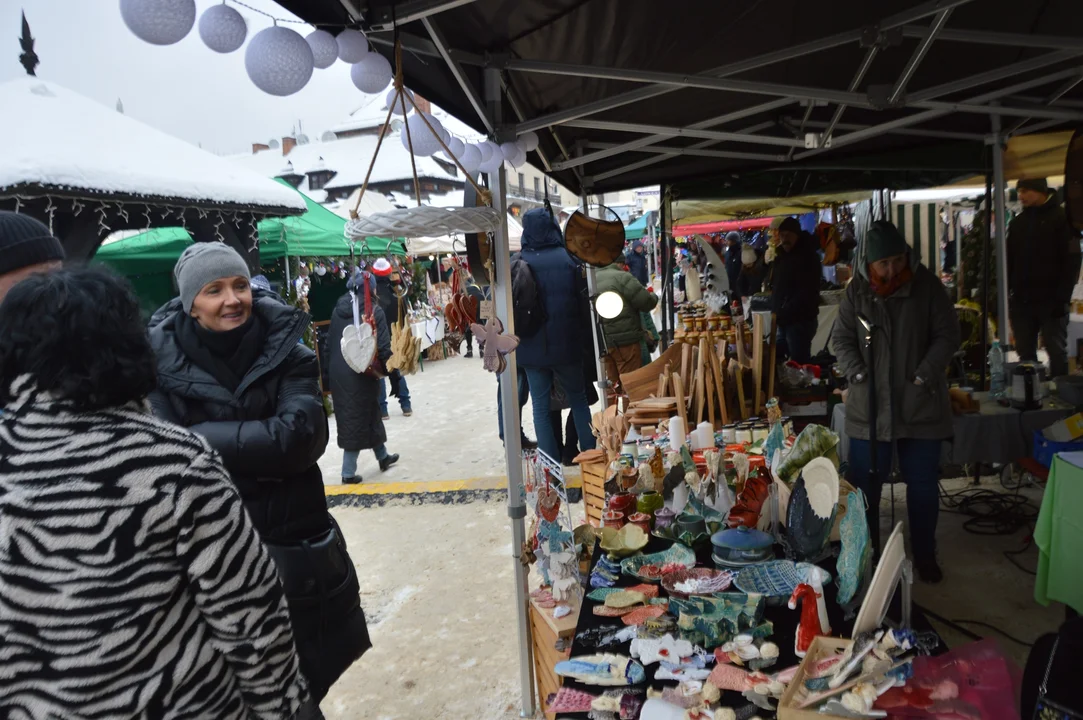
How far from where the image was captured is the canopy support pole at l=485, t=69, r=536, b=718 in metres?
2.37

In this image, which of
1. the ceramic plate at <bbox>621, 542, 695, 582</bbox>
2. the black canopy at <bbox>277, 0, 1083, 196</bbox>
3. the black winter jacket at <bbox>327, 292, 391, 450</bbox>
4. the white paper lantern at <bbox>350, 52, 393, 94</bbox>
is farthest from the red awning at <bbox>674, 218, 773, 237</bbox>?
the white paper lantern at <bbox>350, 52, 393, 94</bbox>

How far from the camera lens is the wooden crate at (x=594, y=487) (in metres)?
3.31

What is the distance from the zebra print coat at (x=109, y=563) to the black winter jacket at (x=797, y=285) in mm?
5911

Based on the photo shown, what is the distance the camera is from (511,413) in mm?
2473

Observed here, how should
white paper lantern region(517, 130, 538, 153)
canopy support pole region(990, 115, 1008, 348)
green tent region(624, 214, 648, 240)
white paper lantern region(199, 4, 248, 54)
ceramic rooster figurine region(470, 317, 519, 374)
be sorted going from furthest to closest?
1. green tent region(624, 214, 648, 240)
2. canopy support pole region(990, 115, 1008, 348)
3. white paper lantern region(517, 130, 538, 153)
4. ceramic rooster figurine region(470, 317, 519, 374)
5. white paper lantern region(199, 4, 248, 54)

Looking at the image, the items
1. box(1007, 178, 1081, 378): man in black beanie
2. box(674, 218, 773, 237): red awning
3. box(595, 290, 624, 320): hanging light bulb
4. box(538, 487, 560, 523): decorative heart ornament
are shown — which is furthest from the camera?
box(674, 218, 773, 237): red awning

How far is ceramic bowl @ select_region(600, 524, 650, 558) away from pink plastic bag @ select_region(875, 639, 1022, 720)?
0.96 metres

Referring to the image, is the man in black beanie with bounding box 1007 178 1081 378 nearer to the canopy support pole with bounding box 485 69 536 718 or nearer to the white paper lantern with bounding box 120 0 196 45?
the canopy support pole with bounding box 485 69 536 718

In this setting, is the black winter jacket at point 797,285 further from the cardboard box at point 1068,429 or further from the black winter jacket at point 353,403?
the black winter jacket at point 353,403

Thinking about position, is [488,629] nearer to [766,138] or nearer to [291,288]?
[766,138]

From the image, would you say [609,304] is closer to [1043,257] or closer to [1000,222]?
[1000,222]

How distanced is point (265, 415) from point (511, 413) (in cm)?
87

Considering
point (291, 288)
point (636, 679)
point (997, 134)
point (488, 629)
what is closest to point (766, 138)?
point (997, 134)

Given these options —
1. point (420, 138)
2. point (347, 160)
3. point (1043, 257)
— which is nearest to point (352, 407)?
point (420, 138)
